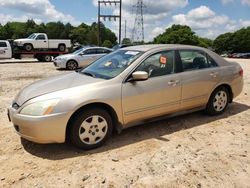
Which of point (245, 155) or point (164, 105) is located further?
point (164, 105)

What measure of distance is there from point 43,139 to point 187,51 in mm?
3075

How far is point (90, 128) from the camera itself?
13.0ft

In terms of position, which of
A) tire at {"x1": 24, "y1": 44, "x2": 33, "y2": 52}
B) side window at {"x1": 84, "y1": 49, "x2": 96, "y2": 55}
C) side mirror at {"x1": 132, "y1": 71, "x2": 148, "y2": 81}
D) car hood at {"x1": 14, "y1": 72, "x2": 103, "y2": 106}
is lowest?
car hood at {"x1": 14, "y1": 72, "x2": 103, "y2": 106}

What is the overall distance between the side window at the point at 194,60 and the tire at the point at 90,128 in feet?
6.17

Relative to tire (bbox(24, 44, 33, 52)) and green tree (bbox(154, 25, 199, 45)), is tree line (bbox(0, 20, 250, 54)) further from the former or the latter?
tire (bbox(24, 44, 33, 52))

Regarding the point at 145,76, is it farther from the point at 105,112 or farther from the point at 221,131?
the point at 221,131

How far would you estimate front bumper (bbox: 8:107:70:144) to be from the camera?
3.61m

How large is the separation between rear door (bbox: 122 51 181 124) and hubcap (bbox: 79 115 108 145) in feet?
1.29

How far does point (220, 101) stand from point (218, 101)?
0.07 metres

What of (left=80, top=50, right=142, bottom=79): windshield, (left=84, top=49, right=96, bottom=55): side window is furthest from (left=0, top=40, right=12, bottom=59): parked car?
(left=80, top=50, right=142, bottom=79): windshield

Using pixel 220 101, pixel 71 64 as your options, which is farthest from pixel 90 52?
pixel 220 101

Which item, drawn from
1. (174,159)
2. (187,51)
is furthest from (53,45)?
(174,159)

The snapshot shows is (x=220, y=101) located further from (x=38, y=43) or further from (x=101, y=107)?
(x=38, y=43)

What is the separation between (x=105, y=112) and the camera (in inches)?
159
